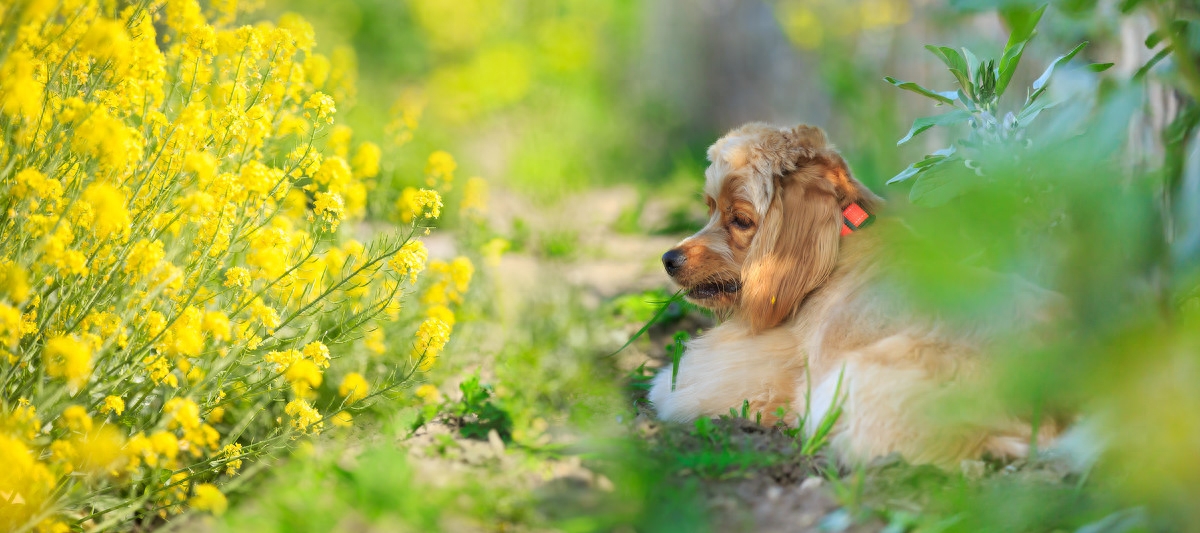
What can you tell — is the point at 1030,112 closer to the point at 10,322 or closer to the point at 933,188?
the point at 933,188

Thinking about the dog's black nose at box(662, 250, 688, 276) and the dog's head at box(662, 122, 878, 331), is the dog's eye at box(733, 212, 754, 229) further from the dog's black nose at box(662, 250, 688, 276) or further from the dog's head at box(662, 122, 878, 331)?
the dog's black nose at box(662, 250, 688, 276)

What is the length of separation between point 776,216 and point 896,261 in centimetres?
181

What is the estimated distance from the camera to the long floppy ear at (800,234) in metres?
2.99

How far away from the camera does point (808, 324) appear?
2.99 meters

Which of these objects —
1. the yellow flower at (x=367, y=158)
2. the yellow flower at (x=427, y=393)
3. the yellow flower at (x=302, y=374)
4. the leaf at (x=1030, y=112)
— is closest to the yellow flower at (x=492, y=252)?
the yellow flower at (x=367, y=158)

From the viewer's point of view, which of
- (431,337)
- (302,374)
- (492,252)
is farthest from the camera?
(492,252)

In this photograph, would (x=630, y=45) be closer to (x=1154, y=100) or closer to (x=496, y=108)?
(x=496, y=108)

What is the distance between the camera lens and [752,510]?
234 cm

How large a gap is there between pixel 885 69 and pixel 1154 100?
3.65 m

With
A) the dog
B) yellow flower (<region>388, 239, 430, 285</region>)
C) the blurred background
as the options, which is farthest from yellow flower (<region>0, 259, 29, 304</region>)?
Answer: the dog

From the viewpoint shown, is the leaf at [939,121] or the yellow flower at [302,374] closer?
the yellow flower at [302,374]

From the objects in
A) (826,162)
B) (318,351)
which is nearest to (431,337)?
(318,351)

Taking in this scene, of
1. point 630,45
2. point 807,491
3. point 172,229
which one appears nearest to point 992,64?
point 807,491

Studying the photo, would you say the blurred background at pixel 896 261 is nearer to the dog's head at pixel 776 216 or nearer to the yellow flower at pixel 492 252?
the yellow flower at pixel 492 252
